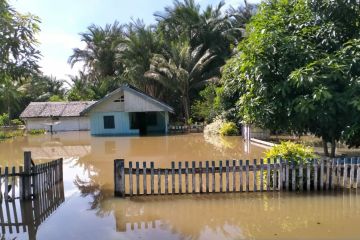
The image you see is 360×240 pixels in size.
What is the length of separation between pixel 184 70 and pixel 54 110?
54.0 ft

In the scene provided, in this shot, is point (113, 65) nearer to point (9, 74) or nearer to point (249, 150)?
point (249, 150)

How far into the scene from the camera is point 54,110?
4325 cm

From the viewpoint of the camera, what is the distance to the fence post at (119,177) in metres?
9.52

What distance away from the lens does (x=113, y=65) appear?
48750 mm

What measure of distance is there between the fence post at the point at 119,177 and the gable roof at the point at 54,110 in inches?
1312

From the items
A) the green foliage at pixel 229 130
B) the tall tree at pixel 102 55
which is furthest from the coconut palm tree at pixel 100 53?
the green foliage at pixel 229 130

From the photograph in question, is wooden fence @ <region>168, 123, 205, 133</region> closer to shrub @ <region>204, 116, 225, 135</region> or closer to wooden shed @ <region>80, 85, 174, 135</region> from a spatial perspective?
wooden shed @ <region>80, 85, 174, 135</region>

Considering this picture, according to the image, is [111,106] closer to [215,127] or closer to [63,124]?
[215,127]

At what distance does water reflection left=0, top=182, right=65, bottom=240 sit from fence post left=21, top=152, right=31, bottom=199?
0.19 m

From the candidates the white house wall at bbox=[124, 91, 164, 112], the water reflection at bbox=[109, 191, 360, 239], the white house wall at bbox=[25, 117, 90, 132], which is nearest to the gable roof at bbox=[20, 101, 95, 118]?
the white house wall at bbox=[25, 117, 90, 132]

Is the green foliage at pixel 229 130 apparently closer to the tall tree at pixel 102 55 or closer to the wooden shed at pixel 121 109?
the wooden shed at pixel 121 109

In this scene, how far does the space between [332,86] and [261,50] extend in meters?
2.27

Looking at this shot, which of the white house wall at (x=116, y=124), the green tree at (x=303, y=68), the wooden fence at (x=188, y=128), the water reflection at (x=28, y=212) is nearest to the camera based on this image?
the water reflection at (x=28, y=212)

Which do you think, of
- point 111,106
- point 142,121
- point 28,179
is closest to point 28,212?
point 28,179
